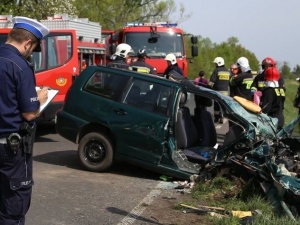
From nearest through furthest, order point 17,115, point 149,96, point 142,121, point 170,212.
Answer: point 17,115 < point 170,212 < point 142,121 < point 149,96

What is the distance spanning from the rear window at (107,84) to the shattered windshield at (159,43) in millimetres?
7459

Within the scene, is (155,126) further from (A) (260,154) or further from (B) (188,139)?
(A) (260,154)

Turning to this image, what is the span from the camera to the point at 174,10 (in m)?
46.2

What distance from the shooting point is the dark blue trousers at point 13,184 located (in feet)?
12.7

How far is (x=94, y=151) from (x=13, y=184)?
4138mm

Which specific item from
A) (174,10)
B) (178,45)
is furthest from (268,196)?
(174,10)

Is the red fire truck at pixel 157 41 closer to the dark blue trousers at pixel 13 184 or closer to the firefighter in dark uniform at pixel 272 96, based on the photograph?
the firefighter in dark uniform at pixel 272 96

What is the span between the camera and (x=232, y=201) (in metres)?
6.29

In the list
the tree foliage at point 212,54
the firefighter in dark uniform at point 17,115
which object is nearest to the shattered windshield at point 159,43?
the firefighter in dark uniform at point 17,115

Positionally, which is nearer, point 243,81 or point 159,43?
point 243,81

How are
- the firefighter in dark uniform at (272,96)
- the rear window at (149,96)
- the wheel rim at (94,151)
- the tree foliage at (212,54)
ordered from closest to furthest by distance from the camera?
the rear window at (149,96) < the wheel rim at (94,151) < the firefighter in dark uniform at (272,96) < the tree foliage at (212,54)

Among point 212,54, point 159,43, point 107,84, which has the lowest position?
point 212,54

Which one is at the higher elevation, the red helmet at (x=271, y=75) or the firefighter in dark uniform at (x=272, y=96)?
the red helmet at (x=271, y=75)

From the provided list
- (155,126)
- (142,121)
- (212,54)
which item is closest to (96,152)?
(142,121)
